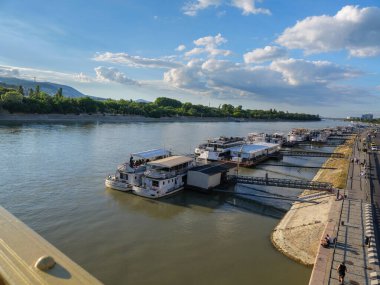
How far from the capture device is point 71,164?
52.8 m

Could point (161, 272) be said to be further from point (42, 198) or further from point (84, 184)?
point (84, 184)

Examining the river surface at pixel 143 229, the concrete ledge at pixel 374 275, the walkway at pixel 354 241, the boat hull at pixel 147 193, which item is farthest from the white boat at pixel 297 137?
the concrete ledge at pixel 374 275

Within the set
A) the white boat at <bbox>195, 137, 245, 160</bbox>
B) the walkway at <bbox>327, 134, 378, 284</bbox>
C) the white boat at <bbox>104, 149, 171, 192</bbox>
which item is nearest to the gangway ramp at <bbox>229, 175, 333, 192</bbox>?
the walkway at <bbox>327, 134, 378, 284</bbox>

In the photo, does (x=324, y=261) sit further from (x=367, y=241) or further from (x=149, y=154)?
(x=149, y=154)

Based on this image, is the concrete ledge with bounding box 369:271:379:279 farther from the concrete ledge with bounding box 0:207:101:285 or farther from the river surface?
the concrete ledge with bounding box 0:207:101:285

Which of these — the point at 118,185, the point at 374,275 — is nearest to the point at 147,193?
the point at 118,185

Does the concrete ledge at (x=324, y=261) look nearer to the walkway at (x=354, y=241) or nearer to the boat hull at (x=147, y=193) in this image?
the walkway at (x=354, y=241)

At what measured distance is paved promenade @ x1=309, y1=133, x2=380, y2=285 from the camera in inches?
719

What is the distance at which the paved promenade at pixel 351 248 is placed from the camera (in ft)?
59.9

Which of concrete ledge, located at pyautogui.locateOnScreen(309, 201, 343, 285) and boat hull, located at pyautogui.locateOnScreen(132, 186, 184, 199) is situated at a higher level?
concrete ledge, located at pyautogui.locateOnScreen(309, 201, 343, 285)

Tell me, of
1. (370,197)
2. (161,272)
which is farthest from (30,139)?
(370,197)

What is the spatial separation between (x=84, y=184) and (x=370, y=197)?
34003 millimetres

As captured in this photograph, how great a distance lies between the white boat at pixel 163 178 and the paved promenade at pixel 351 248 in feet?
63.0

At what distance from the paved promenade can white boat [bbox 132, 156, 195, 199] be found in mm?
19198
